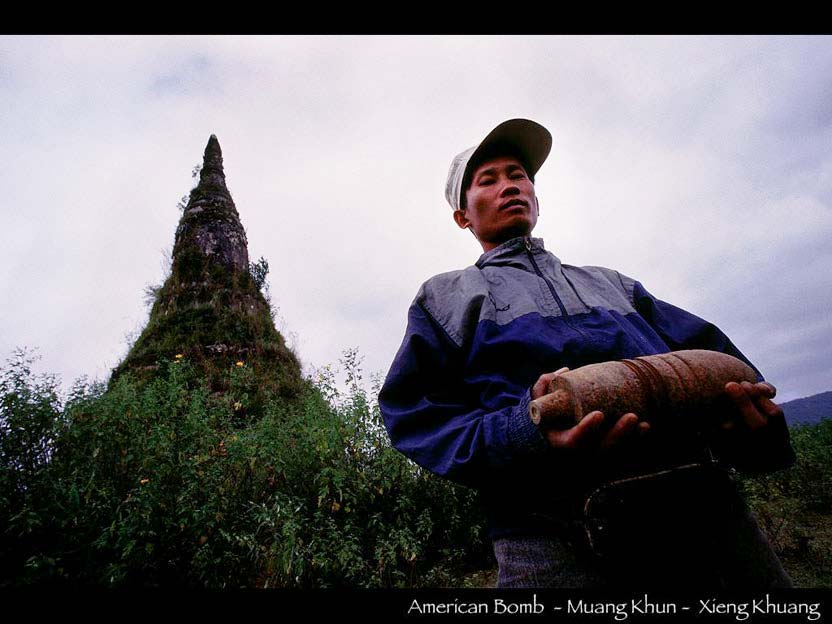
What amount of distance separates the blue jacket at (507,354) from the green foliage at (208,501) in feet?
9.22

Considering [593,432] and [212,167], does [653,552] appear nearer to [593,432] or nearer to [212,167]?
[593,432]

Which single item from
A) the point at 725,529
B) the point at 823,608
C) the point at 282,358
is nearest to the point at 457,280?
the point at 725,529

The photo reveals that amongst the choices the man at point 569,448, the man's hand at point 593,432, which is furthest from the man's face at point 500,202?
the man's hand at point 593,432

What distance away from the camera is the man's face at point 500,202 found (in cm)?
179

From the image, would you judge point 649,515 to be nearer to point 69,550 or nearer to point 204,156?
point 69,550

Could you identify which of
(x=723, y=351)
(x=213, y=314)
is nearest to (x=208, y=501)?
(x=723, y=351)

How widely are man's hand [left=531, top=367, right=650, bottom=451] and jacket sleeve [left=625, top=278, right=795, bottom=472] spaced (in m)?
0.37

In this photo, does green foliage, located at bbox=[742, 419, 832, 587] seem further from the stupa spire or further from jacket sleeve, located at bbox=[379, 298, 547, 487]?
the stupa spire

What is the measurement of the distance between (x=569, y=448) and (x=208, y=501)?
12.4ft

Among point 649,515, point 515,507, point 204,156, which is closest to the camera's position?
point 649,515

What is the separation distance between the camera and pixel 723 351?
1.51m

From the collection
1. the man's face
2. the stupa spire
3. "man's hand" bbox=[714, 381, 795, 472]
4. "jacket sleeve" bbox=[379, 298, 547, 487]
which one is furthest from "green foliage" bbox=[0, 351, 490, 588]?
the stupa spire
